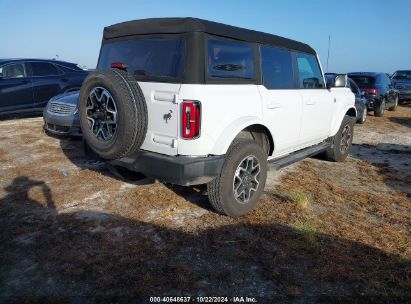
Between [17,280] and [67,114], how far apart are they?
13.9 ft

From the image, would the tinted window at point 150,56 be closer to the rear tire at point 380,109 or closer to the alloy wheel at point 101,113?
the alloy wheel at point 101,113

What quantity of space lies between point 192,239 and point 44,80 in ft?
23.5

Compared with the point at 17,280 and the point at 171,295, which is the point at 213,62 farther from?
the point at 17,280

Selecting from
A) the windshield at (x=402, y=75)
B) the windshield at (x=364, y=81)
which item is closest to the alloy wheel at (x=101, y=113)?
the windshield at (x=364, y=81)

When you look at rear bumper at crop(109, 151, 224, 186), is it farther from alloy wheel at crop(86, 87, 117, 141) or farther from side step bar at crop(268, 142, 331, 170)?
side step bar at crop(268, 142, 331, 170)

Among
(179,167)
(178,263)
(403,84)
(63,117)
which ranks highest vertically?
(403,84)

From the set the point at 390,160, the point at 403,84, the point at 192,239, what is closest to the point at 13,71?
the point at 192,239

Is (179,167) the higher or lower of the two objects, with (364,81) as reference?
lower

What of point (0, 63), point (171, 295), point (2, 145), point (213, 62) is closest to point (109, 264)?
point (171, 295)

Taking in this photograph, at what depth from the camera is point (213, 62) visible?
340 cm

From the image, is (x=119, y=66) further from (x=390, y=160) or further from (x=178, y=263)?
(x=390, y=160)

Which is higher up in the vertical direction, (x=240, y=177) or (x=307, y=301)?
(x=240, y=177)

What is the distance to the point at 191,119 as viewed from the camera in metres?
3.17

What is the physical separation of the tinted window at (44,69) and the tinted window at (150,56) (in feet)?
18.6
